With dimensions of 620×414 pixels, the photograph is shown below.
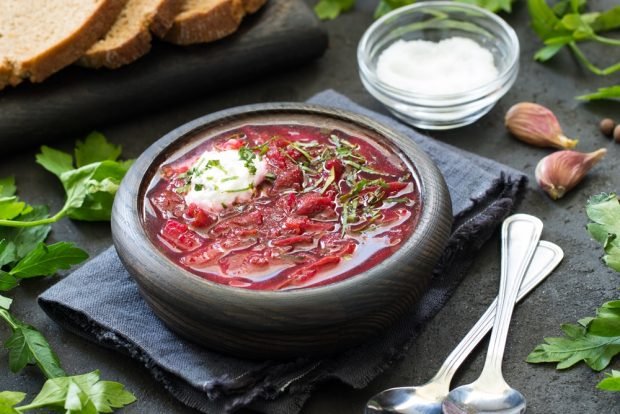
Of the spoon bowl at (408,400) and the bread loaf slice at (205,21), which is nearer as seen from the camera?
the spoon bowl at (408,400)

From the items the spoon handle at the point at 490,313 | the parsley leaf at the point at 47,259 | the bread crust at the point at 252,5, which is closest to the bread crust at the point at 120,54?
the bread crust at the point at 252,5

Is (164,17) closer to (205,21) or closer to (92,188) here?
(205,21)

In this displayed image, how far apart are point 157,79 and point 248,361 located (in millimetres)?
1943

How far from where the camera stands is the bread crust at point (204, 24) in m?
4.30

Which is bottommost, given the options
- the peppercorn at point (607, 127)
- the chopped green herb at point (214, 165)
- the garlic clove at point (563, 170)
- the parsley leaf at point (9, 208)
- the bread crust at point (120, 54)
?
the peppercorn at point (607, 127)

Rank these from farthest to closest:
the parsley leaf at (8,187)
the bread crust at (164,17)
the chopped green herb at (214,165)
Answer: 1. the bread crust at (164,17)
2. the parsley leaf at (8,187)
3. the chopped green herb at (214,165)

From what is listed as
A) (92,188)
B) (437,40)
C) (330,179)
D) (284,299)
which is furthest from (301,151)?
(437,40)

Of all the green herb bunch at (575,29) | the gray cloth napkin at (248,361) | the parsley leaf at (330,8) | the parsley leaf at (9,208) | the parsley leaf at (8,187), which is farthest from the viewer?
the parsley leaf at (330,8)

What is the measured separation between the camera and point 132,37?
4.20 metres

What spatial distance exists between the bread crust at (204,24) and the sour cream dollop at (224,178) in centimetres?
128

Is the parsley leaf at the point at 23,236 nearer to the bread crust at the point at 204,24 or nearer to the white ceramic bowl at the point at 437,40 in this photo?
the bread crust at the point at 204,24

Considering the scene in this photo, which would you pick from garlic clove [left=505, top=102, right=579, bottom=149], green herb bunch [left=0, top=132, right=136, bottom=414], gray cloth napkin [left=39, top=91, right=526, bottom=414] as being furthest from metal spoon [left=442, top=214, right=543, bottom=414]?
green herb bunch [left=0, top=132, right=136, bottom=414]

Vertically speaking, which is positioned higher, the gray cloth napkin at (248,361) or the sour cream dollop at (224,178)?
the sour cream dollop at (224,178)

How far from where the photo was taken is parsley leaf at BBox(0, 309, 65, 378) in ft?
9.58
